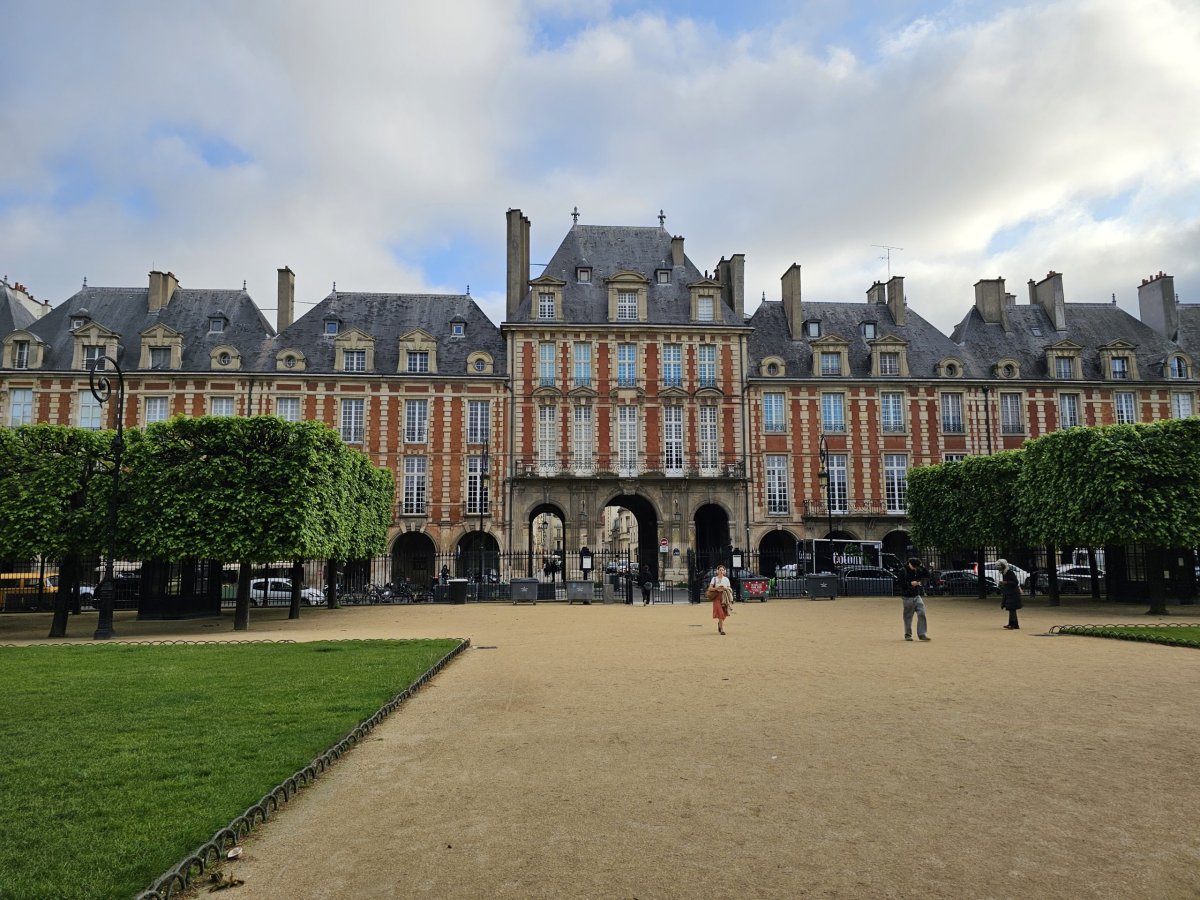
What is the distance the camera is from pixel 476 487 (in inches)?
1470

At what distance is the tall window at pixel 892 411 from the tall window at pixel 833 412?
183 centimetres

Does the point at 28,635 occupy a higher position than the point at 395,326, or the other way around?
the point at 395,326

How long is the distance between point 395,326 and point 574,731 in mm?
34812

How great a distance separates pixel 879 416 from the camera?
3956 cm

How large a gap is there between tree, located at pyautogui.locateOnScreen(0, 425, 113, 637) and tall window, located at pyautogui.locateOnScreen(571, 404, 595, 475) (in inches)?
796

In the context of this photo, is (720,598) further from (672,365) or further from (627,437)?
(672,365)

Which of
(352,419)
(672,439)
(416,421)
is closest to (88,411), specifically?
(352,419)

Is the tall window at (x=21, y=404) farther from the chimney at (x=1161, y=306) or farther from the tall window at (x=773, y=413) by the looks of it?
the chimney at (x=1161, y=306)

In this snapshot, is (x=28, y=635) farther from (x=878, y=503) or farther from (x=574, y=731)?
(x=878, y=503)

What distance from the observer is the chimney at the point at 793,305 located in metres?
41.5

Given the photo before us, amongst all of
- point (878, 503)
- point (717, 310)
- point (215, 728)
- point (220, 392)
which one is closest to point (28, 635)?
point (215, 728)

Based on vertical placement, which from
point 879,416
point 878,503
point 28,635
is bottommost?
point 28,635

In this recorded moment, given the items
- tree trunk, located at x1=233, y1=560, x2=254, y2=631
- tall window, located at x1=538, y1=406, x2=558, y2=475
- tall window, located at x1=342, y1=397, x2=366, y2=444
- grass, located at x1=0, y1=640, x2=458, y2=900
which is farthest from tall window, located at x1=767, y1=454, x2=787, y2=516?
grass, located at x1=0, y1=640, x2=458, y2=900

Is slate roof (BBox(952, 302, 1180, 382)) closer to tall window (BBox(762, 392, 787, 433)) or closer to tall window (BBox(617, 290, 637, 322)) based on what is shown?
tall window (BBox(762, 392, 787, 433))
